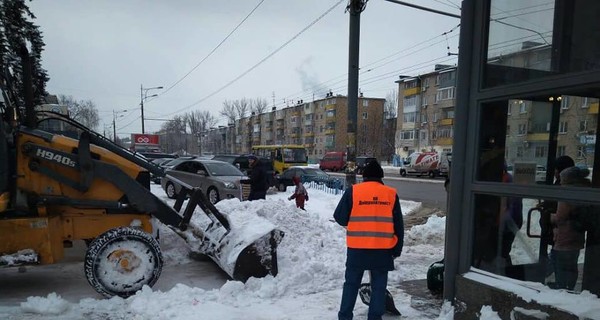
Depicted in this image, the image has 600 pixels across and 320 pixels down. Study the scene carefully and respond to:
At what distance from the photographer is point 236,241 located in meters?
5.84

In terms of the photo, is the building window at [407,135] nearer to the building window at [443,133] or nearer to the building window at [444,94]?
the building window at [443,133]

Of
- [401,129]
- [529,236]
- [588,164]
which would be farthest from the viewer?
[401,129]

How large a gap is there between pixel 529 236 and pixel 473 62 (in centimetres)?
189

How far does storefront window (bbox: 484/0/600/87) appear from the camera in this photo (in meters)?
3.54

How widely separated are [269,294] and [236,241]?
100 centimetres

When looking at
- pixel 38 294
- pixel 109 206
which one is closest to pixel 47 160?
pixel 109 206

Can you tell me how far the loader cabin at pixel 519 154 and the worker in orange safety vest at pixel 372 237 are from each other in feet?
2.34

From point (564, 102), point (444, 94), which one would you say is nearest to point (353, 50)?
point (564, 102)

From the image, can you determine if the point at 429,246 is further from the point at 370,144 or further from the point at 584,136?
the point at 370,144

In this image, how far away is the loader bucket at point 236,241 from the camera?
554 centimetres

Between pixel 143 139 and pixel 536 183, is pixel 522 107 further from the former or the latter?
pixel 143 139

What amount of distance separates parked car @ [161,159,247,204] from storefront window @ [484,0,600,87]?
1144 cm

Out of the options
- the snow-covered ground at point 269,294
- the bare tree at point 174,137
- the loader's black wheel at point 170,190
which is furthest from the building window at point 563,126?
the bare tree at point 174,137

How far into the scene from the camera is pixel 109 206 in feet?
18.3
